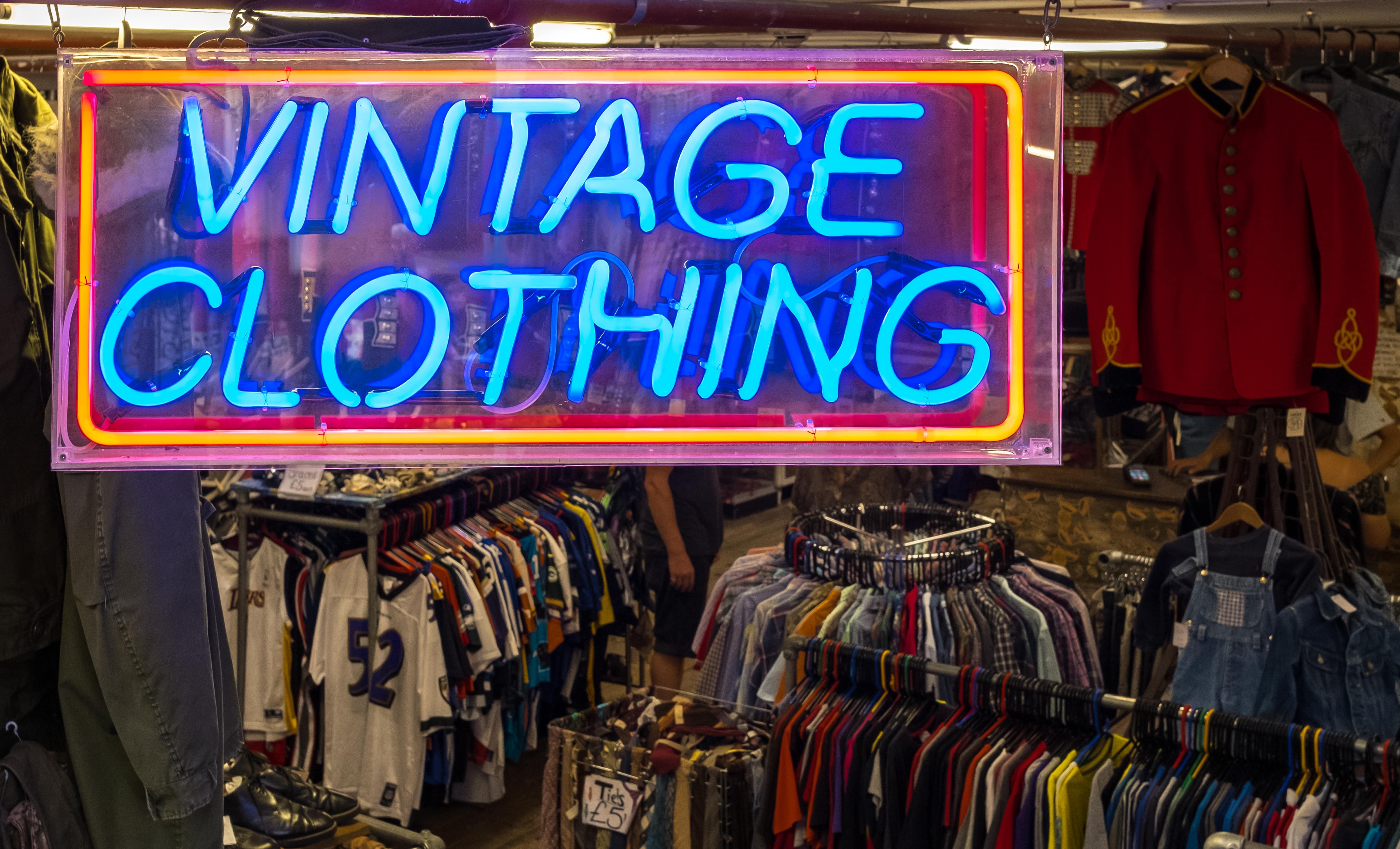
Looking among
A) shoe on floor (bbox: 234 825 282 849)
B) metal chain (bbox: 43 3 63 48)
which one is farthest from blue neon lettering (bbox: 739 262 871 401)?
shoe on floor (bbox: 234 825 282 849)

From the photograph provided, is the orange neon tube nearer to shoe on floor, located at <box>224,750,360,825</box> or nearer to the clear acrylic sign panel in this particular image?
the clear acrylic sign panel

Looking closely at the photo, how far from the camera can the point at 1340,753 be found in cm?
229

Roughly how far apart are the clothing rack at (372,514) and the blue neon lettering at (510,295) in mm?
2716

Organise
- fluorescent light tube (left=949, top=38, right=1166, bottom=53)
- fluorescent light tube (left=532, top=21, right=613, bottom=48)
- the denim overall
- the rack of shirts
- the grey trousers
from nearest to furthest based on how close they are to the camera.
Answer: the grey trousers
the denim overall
the rack of shirts
fluorescent light tube (left=949, top=38, right=1166, bottom=53)
fluorescent light tube (left=532, top=21, right=613, bottom=48)

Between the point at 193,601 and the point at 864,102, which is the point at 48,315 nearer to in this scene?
the point at 193,601

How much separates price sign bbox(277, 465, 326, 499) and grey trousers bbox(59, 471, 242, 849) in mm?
2385

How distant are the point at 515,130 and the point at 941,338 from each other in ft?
1.83

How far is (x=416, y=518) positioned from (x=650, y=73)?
356cm

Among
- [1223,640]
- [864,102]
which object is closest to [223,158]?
[864,102]

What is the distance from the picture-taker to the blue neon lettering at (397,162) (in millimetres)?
1346

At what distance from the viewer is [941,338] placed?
4.42 feet

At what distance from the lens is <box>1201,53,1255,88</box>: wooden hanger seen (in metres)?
3.16

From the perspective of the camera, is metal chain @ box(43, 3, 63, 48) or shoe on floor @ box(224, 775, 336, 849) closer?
metal chain @ box(43, 3, 63, 48)

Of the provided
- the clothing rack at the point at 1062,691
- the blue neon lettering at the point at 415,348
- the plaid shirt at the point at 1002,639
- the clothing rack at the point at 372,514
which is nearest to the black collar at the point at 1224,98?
the plaid shirt at the point at 1002,639
